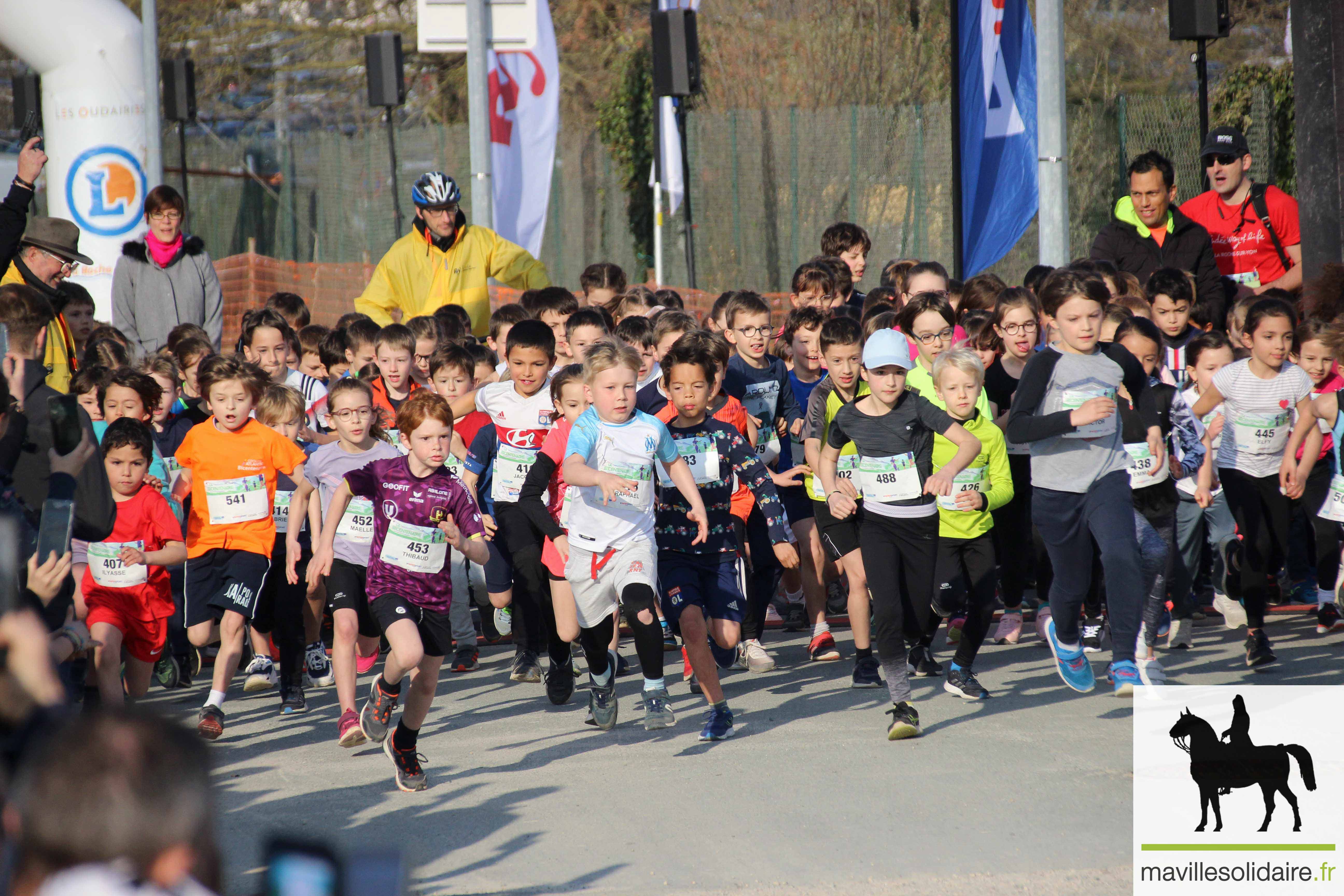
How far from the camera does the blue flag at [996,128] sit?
1123cm

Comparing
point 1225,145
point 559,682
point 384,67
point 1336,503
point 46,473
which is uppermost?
point 384,67

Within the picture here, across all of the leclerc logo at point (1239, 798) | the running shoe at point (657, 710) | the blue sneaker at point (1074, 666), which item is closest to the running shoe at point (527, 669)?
the running shoe at point (657, 710)

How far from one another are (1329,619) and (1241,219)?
3588 mm

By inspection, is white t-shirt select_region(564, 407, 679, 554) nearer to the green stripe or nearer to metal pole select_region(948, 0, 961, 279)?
the green stripe

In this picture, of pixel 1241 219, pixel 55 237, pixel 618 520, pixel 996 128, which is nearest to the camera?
pixel 618 520

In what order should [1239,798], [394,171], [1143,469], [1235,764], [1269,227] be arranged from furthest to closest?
[394,171]
[1269,227]
[1143,469]
[1235,764]
[1239,798]

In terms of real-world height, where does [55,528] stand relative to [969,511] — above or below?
above

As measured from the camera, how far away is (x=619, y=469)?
20.1 feet

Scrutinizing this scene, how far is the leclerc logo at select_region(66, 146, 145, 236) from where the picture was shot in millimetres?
14141

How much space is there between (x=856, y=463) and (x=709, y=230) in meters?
14.5

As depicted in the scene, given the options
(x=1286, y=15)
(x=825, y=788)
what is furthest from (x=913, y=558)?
(x=1286, y=15)

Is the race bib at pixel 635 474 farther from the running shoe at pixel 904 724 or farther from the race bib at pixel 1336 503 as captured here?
the race bib at pixel 1336 503

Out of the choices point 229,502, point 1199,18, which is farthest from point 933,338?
point 1199,18

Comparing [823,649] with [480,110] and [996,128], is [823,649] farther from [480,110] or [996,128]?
[480,110]
